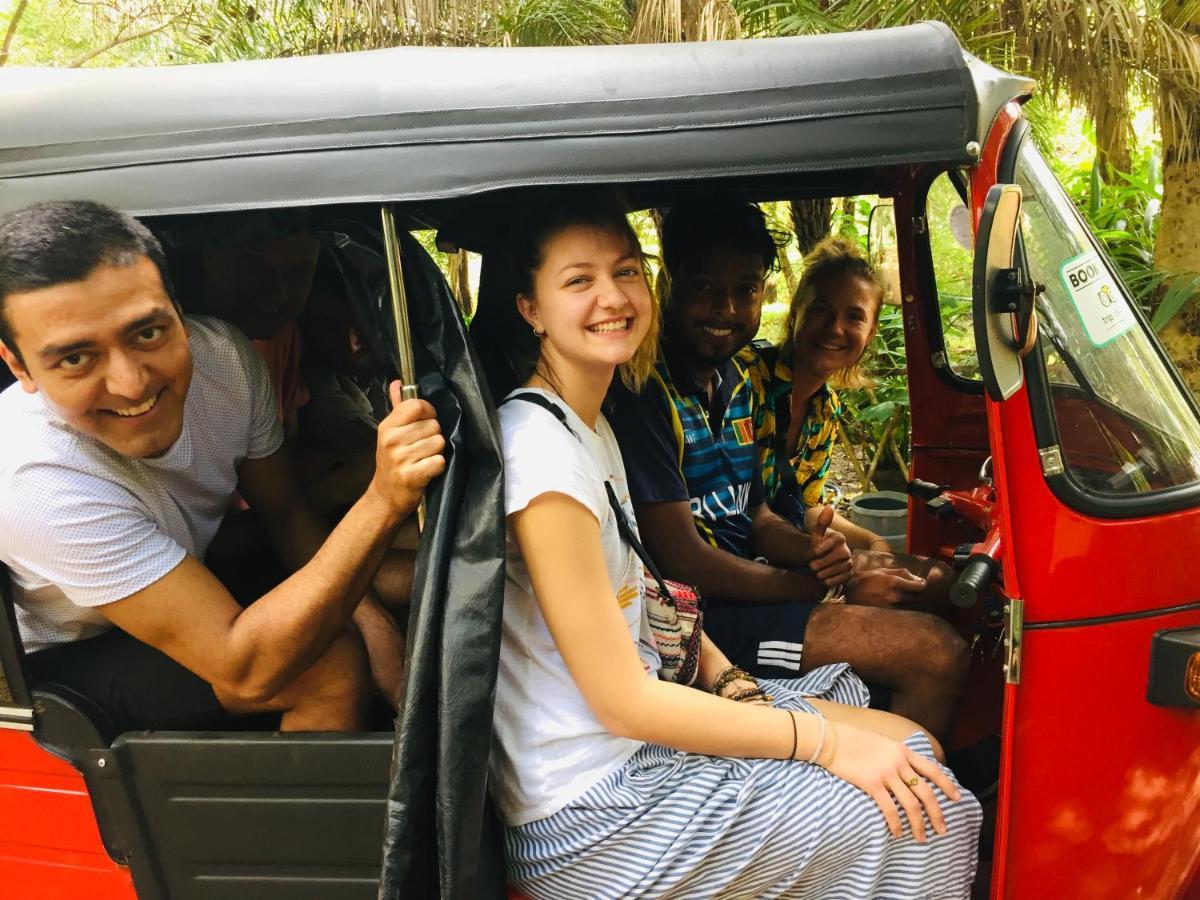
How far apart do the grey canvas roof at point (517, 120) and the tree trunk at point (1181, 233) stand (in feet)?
15.4

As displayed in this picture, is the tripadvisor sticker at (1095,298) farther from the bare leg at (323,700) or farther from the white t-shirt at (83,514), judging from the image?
the white t-shirt at (83,514)

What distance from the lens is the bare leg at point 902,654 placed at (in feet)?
6.62

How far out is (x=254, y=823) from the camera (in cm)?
167

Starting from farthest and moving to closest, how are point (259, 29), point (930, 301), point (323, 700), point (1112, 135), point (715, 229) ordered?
point (259, 29) < point (1112, 135) < point (930, 301) < point (715, 229) < point (323, 700)

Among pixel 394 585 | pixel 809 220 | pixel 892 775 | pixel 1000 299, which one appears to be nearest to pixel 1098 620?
pixel 892 775

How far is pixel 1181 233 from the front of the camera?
5.42 metres

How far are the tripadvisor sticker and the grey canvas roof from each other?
15.8 inches

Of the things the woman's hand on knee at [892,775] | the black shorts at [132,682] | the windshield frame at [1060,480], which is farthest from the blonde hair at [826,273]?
the black shorts at [132,682]

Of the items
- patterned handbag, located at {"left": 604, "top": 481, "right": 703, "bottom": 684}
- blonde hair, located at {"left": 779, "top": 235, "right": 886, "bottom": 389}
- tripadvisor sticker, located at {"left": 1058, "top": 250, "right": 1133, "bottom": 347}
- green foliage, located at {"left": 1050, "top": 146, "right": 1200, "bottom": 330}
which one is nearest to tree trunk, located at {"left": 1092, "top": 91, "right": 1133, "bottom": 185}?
green foliage, located at {"left": 1050, "top": 146, "right": 1200, "bottom": 330}

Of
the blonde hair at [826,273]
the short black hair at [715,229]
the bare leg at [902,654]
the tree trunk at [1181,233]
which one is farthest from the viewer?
the tree trunk at [1181,233]

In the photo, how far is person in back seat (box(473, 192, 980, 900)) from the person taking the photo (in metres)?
1.55

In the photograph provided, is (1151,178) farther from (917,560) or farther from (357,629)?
(357,629)

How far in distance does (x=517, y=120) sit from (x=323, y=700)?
1.10 meters

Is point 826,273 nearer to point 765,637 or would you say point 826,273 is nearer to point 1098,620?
point 765,637
